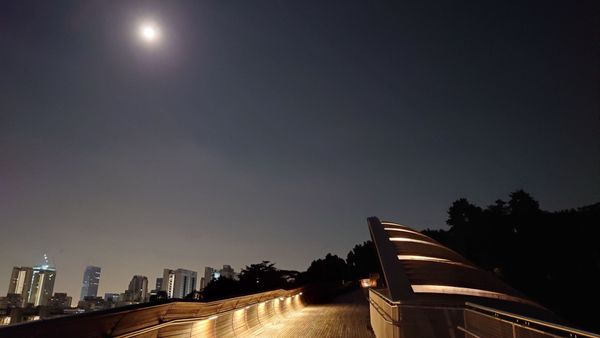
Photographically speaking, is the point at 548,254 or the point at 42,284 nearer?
the point at 548,254

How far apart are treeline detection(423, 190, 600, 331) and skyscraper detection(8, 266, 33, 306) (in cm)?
17269

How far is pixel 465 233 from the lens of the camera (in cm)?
10106

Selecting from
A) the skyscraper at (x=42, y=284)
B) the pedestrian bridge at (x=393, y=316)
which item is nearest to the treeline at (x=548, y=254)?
the pedestrian bridge at (x=393, y=316)

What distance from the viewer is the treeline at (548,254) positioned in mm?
65562

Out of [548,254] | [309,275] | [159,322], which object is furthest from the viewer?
[309,275]

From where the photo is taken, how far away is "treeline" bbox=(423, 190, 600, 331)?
6556 centimetres

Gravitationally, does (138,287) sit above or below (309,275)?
below

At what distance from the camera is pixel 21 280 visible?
157375 mm

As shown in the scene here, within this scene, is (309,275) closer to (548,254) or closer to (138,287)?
(548,254)

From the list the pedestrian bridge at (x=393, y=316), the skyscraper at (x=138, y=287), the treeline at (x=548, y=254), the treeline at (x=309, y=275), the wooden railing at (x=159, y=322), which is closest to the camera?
the wooden railing at (x=159, y=322)

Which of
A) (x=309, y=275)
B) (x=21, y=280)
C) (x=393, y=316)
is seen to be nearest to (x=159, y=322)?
(x=393, y=316)

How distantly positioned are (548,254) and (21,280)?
7559 inches

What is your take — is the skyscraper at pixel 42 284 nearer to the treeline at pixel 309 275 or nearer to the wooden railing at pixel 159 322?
the treeline at pixel 309 275

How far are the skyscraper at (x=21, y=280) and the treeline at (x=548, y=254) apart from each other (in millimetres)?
172686
